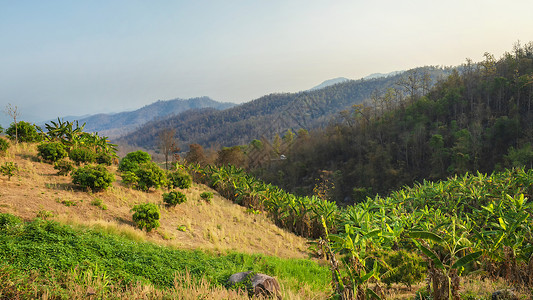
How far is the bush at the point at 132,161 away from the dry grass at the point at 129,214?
771mm

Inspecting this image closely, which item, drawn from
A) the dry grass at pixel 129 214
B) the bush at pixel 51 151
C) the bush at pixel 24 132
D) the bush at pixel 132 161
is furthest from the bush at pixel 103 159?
the bush at pixel 24 132

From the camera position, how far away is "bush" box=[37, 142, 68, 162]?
1027cm

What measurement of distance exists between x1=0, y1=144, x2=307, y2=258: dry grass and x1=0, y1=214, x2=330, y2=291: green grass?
1.17 meters

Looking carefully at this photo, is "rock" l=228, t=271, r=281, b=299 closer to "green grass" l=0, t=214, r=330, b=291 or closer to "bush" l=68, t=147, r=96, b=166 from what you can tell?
"green grass" l=0, t=214, r=330, b=291

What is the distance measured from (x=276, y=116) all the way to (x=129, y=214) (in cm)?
9281

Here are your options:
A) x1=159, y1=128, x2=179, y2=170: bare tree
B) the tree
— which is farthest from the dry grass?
the tree

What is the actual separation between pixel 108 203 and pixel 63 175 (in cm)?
251

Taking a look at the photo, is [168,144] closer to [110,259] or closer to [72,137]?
[72,137]

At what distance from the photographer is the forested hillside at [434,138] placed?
22969 mm

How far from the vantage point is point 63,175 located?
372 inches

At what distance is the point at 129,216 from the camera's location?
801 centimetres

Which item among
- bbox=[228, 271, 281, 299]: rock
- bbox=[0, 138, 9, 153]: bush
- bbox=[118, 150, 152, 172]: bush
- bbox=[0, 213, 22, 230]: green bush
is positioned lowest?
bbox=[228, 271, 281, 299]: rock

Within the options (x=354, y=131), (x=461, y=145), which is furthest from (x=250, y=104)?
(x=461, y=145)

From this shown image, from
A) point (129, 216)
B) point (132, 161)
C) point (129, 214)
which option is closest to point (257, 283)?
point (129, 216)
